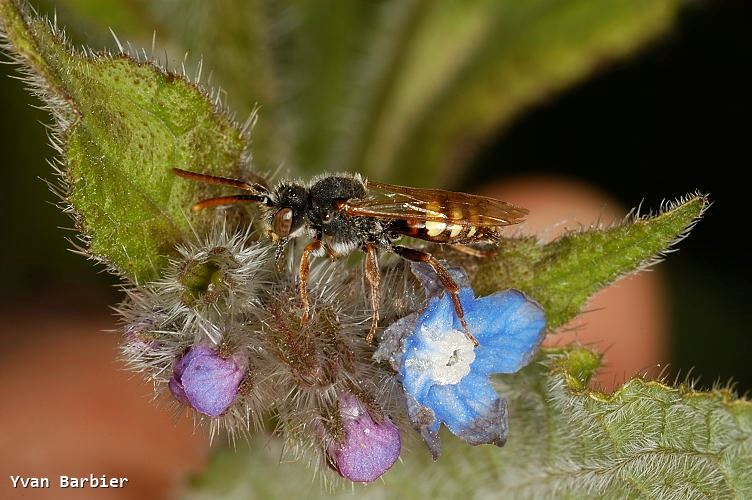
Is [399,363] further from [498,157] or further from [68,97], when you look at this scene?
[498,157]

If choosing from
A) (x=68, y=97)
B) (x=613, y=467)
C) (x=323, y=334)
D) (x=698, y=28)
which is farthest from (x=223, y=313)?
(x=698, y=28)

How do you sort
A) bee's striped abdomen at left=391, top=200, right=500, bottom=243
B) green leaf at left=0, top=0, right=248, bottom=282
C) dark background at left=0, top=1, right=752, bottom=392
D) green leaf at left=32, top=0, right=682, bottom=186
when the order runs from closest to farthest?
green leaf at left=0, top=0, right=248, bottom=282, bee's striped abdomen at left=391, top=200, right=500, bottom=243, green leaf at left=32, top=0, right=682, bottom=186, dark background at left=0, top=1, right=752, bottom=392

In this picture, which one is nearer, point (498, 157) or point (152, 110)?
point (152, 110)

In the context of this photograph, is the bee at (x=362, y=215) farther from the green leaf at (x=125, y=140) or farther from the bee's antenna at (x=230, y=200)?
the green leaf at (x=125, y=140)

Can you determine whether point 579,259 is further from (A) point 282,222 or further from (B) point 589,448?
(A) point 282,222

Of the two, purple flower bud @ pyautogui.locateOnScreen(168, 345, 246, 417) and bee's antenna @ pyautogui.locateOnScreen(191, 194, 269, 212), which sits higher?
bee's antenna @ pyautogui.locateOnScreen(191, 194, 269, 212)

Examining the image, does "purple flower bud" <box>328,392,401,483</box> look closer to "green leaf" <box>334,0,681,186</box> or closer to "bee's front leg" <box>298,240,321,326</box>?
"bee's front leg" <box>298,240,321,326</box>

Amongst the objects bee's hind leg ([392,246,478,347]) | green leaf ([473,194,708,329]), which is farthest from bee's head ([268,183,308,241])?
green leaf ([473,194,708,329])
